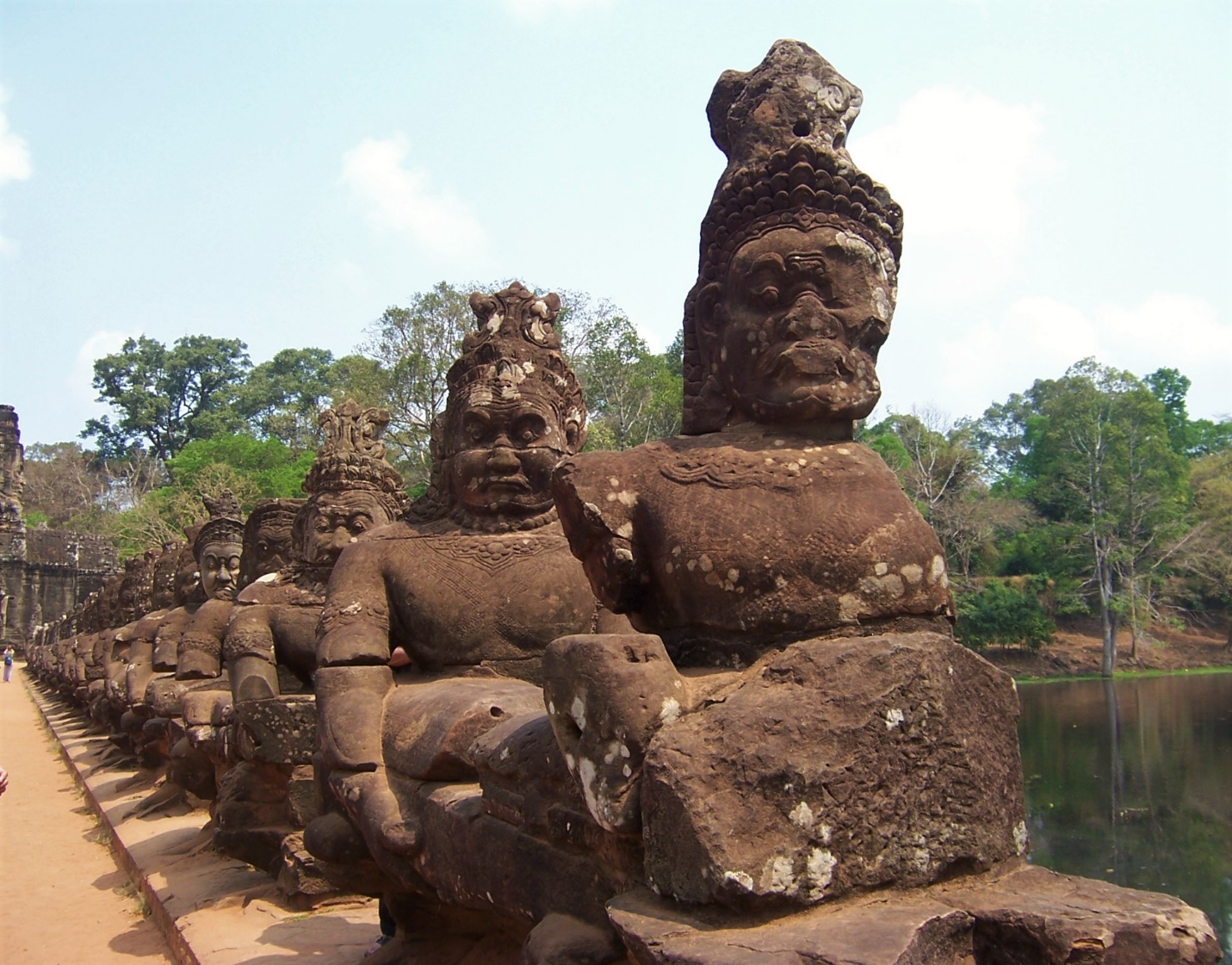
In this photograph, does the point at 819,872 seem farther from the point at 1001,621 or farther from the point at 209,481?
the point at 209,481

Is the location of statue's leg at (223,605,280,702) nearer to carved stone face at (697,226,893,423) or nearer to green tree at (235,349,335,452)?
carved stone face at (697,226,893,423)

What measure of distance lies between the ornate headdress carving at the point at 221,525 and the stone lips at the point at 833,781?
30.4 ft

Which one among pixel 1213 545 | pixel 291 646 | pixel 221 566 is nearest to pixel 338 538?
pixel 291 646

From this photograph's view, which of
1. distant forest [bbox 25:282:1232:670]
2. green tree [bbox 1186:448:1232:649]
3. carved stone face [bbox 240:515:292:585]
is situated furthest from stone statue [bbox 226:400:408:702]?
Result: green tree [bbox 1186:448:1232:649]

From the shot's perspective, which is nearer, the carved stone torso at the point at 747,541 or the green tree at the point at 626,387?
the carved stone torso at the point at 747,541

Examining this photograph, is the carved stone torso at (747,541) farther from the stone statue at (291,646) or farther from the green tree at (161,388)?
the green tree at (161,388)

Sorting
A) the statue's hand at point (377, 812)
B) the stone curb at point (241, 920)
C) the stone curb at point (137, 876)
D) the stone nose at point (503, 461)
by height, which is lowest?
the stone curb at point (137, 876)

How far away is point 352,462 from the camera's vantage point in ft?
23.4

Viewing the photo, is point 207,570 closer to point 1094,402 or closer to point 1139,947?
point 1139,947

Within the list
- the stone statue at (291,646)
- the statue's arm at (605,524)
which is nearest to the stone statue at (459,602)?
the statue's arm at (605,524)

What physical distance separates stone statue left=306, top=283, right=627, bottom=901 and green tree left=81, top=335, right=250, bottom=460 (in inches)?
2175

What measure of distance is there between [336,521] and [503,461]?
→ 289cm

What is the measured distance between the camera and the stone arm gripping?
11.7ft

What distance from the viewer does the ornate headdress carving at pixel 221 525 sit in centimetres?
1093
